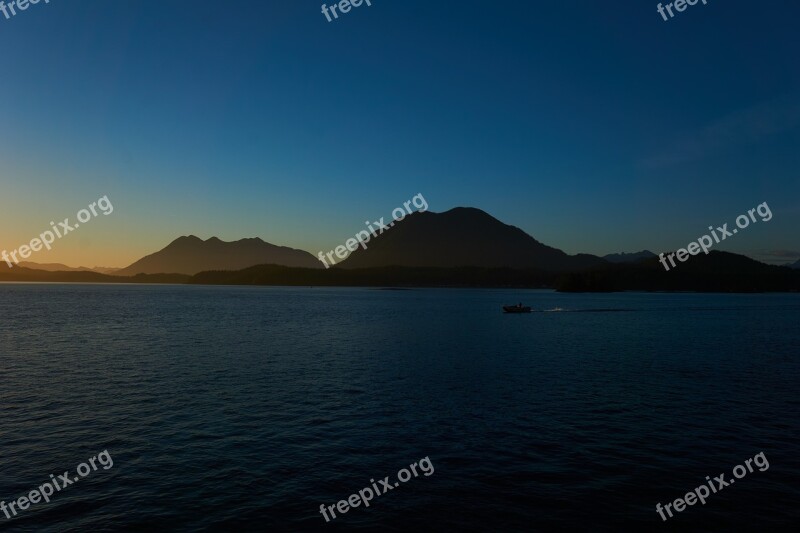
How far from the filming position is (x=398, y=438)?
94.2 feet

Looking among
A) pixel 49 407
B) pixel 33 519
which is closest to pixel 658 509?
pixel 33 519

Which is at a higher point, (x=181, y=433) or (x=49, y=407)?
(x=49, y=407)

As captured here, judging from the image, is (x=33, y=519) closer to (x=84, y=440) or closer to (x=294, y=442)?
(x=84, y=440)

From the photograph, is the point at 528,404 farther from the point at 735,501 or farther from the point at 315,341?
the point at 315,341

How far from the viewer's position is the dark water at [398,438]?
65.5 ft

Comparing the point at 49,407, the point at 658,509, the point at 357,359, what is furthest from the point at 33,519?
the point at 357,359

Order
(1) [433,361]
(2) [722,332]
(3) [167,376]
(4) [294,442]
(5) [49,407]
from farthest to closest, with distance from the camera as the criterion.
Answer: (2) [722,332] < (1) [433,361] < (3) [167,376] < (5) [49,407] < (4) [294,442]

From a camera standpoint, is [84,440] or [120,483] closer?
[120,483]

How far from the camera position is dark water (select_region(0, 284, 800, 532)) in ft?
65.5

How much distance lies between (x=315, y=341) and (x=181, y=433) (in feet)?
150

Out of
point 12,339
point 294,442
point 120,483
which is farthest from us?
point 12,339

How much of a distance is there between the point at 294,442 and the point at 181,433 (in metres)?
6.87

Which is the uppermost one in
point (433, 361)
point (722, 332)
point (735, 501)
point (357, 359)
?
point (357, 359)

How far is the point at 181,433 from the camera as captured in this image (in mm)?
29312
